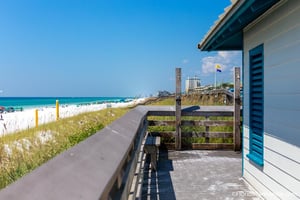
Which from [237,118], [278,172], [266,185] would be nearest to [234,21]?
[278,172]

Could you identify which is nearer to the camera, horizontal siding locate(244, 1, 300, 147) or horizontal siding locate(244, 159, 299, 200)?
horizontal siding locate(244, 1, 300, 147)

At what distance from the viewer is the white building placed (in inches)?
136

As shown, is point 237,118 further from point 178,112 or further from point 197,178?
point 197,178

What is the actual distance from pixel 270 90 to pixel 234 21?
3.59 feet

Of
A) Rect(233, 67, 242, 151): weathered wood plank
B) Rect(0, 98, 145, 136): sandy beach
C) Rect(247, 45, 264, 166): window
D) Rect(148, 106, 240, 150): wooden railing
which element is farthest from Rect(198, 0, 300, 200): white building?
Rect(0, 98, 145, 136): sandy beach

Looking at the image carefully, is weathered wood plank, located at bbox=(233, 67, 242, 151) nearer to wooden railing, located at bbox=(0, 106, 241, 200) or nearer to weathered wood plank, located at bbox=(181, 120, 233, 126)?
weathered wood plank, located at bbox=(181, 120, 233, 126)

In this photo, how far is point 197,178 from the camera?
5.52m

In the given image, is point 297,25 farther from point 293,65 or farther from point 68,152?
point 68,152

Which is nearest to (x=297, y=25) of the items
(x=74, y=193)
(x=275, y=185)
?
(x=275, y=185)

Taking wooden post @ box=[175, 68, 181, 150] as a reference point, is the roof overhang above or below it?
above

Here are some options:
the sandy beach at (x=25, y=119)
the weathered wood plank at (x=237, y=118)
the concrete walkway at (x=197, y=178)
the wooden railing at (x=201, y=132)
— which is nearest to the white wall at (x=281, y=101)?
the concrete walkway at (x=197, y=178)

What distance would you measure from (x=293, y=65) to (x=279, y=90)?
18.0 inches

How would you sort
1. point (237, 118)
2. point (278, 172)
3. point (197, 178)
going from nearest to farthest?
1. point (278, 172)
2. point (197, 178)
3. point (237, 118)

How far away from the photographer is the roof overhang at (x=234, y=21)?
12.0 feet
